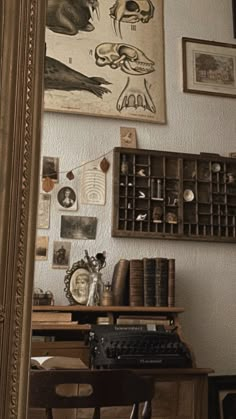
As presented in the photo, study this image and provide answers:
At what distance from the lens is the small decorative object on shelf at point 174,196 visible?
10.8ft

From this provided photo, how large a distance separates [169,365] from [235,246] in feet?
3.71

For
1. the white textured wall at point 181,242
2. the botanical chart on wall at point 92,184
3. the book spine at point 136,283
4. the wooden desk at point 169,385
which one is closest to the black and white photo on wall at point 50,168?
the white textured wall at point 181,242

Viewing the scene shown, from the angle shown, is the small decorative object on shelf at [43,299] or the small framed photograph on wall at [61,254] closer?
the small decorative object on shelf at [43,299]

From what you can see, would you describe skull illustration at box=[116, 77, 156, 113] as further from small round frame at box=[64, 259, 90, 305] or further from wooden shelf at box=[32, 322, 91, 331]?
wooden shelf at box=[32, 322, 91, 331]

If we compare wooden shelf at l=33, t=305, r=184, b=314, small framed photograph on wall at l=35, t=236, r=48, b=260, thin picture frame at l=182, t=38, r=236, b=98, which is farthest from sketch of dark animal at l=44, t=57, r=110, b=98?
wooden shelf at l=33, t=305, r=184, b=314

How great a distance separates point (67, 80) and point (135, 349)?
1678 mm

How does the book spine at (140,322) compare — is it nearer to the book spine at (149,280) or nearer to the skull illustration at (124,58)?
the book spine at (149,280)

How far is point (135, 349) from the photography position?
2.50 meters

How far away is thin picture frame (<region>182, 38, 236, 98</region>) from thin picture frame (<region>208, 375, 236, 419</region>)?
5.73 feet

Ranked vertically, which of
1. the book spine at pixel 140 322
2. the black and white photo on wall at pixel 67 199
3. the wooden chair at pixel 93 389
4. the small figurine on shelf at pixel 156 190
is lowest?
the wooden chair at pixel 93 389

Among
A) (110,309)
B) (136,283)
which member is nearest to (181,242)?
(136,283)

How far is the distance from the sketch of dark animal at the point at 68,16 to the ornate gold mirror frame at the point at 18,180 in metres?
2.50

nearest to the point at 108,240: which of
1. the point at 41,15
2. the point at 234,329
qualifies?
the point at 234,329

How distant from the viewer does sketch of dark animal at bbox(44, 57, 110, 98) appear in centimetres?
336
